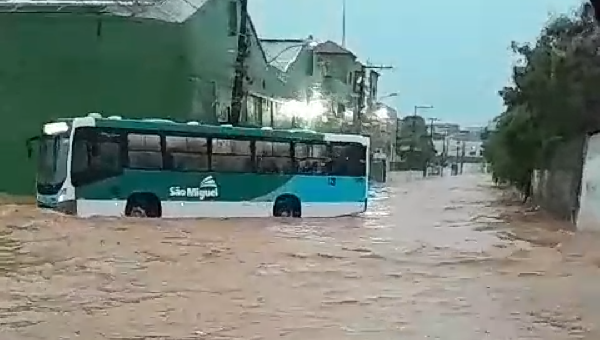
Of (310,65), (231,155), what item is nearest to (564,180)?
(231,155)

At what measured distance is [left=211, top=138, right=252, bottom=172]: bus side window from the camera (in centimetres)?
2403

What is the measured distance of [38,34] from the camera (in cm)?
3064

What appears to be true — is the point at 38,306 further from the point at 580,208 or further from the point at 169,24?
the point at 169,24

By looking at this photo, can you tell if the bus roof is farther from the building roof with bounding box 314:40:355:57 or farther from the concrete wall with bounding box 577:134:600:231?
the building roof with bounding box 314:40:355:57

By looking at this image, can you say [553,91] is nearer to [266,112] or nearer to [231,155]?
[231,155]

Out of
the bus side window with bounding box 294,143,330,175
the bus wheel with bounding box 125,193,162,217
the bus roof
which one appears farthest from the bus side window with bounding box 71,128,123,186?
the bus side window with bounding box 294,143,330,175

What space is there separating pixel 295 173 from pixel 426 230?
143 inches

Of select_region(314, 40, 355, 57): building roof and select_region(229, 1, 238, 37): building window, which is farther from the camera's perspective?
select_region(314, 40, 355, 57): building roof

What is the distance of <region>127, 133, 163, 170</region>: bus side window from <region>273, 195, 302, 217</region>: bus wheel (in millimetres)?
3476

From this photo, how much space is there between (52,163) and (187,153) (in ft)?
10.2

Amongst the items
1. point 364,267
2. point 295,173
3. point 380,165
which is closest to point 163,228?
point 295,173

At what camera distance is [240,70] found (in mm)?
33062

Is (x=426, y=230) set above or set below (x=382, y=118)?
below

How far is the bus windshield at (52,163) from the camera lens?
73.8 ft
